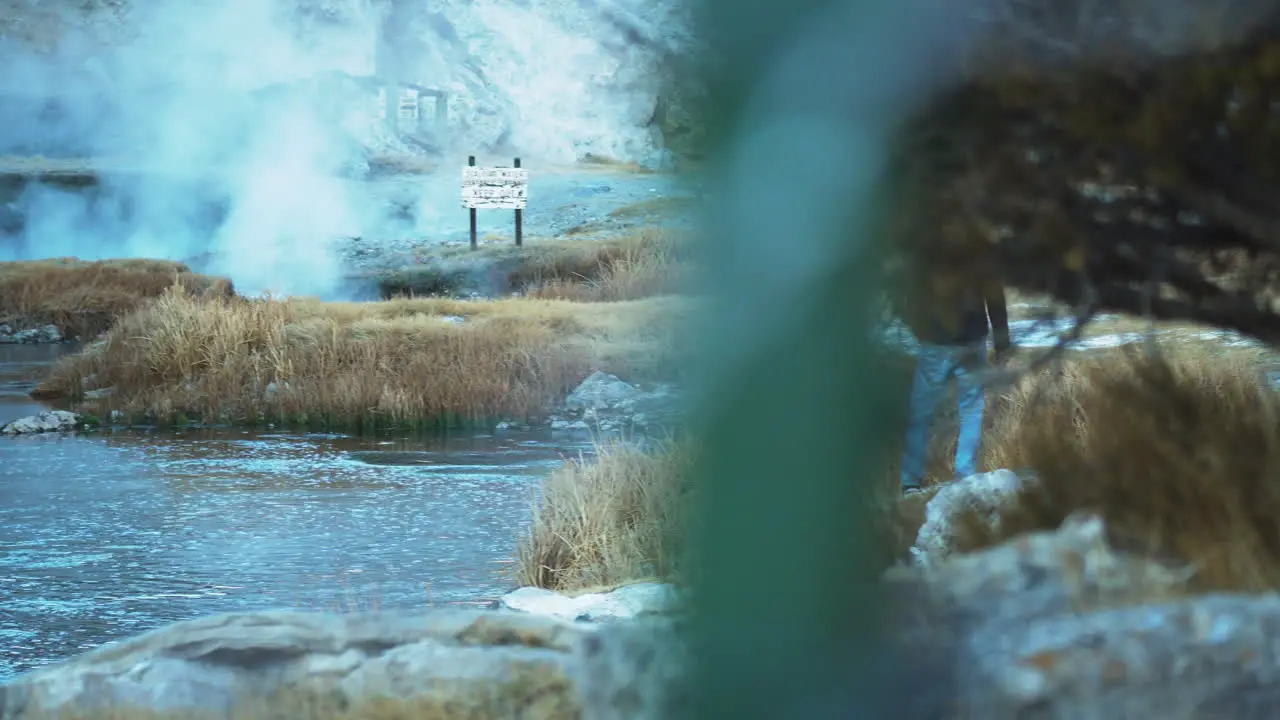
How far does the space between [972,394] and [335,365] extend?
932cm

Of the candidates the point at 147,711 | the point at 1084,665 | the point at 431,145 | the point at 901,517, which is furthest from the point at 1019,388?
the point at 431,145

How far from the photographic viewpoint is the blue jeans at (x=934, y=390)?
159cm

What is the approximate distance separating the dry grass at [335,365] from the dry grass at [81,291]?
17.1 feet

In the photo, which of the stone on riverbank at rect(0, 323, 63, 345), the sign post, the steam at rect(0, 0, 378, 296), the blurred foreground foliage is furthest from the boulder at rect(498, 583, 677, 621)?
the steam at rect(0, 0, 378, 296)

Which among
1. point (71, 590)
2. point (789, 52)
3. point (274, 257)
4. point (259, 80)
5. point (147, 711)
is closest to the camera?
point (789, 52)

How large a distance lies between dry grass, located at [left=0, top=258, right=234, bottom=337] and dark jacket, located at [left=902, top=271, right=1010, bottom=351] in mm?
15537

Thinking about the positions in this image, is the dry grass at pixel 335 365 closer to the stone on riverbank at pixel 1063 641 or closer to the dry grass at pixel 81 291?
the dry grass at pixel 81 291

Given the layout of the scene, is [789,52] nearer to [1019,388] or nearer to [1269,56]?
[1269,56]

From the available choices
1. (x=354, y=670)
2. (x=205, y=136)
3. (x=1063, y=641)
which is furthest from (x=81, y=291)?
(x=1063, y=641)

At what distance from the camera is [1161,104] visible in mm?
1510

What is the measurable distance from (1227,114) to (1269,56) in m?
0.07

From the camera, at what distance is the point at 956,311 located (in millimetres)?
1545

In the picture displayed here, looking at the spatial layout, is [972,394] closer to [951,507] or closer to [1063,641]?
[951,507]

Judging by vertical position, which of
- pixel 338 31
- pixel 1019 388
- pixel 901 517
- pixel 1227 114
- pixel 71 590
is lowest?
pixel 71 590
